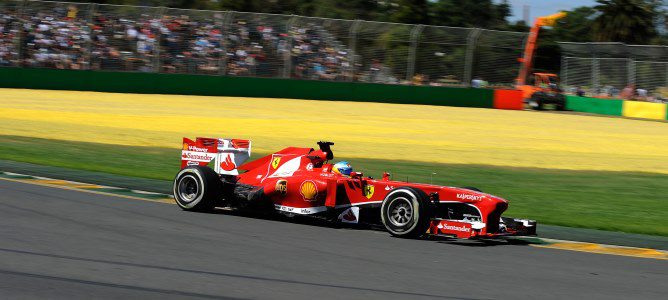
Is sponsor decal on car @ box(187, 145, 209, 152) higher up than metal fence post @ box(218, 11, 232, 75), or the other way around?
metal fence post @ box(218, 11, 232, 75)

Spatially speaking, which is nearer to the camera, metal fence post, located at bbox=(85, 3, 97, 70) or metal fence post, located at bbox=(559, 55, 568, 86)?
metal fence post, located at bbox=(85, 3, 97, 70)

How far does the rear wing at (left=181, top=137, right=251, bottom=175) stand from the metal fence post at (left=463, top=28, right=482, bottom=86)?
107 ft

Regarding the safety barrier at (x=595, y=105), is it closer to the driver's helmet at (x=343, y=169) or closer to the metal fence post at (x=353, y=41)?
the metal fence post at (x=353, y=41)

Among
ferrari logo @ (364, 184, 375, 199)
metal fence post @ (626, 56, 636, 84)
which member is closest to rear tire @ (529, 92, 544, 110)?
metal fence post @ (626, 56, 636, 84)

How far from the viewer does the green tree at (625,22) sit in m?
85.8

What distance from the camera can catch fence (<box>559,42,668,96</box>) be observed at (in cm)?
4259

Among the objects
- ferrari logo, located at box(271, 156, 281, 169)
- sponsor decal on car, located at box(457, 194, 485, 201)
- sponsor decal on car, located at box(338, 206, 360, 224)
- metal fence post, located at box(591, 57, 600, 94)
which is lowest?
sponsor decal on car, located at box(338, 206, 360, 224)

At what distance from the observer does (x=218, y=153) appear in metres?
→ 11.3

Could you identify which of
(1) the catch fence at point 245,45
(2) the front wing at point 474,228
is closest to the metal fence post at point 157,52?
(1) the catch fence at point 245,45

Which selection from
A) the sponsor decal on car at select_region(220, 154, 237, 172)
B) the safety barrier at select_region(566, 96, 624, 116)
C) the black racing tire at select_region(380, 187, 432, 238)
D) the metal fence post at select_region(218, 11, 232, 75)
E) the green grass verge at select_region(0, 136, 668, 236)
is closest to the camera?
the black racing tire at select_region(380, 187, 432, 238)

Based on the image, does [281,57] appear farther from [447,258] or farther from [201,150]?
[447,258]

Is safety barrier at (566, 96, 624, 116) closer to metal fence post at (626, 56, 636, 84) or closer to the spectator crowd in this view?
metal fence post at (626, 56, 636, 84)

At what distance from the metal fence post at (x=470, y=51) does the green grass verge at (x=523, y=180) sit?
80.1ft

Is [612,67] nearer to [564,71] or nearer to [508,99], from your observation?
[564,71]
